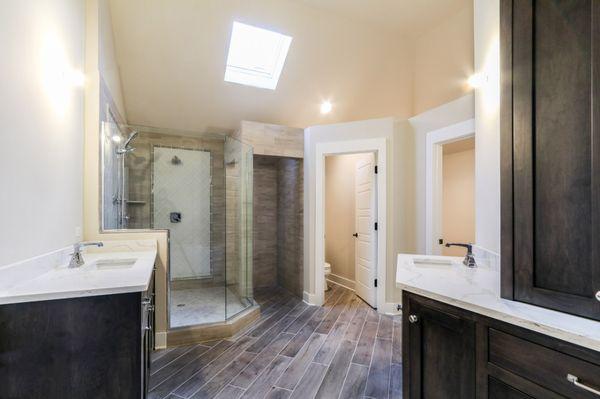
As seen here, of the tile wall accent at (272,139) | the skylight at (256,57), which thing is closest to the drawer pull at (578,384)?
the tile wall accent at (272,139)

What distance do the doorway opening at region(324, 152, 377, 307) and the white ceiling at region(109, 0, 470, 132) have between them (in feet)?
2.95

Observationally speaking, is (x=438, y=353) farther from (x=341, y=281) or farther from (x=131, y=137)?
(x=131, y=137)

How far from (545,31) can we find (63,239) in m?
2.80

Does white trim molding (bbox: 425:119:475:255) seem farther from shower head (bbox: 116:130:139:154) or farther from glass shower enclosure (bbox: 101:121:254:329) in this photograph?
shower head (bbox: 116:130:139:154)

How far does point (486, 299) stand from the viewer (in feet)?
4.02

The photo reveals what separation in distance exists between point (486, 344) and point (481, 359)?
0.07 m

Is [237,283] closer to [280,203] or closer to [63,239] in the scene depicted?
[280,203]

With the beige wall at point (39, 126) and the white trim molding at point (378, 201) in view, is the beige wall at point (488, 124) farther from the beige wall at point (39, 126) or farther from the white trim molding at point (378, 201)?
the beige wall at point (39, 126)

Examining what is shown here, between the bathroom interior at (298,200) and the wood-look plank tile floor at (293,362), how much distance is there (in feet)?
0.07

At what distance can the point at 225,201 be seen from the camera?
3.99 meters

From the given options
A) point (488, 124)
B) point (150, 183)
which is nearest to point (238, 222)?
point (150, 183)

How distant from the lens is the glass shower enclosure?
Result: 3529 mm

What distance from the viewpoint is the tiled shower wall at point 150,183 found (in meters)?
3.73

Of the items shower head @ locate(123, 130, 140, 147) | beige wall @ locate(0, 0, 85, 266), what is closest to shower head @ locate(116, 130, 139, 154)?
shower head @ locate(123, 130, 140, 147)
